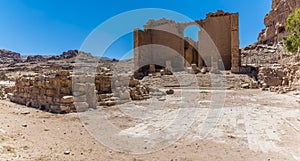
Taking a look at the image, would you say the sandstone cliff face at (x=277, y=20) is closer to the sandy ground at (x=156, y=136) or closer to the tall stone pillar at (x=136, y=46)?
the tall stone pillar at (x=136, y=46)

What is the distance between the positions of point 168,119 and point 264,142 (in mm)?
3092

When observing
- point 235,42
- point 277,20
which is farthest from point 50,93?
point 277,20

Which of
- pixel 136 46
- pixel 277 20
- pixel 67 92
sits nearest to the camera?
pixel 67 92

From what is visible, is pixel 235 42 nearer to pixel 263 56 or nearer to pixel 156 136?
pixel 263 56

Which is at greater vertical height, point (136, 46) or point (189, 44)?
point (189, 44)

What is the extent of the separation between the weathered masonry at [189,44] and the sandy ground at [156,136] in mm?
15687

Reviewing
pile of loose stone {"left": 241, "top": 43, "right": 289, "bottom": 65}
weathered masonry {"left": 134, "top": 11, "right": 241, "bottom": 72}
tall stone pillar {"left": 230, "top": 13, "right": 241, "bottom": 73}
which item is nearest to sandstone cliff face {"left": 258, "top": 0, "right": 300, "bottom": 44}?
pile of loose stone {"left": 241, "top": 43, "right": 289, "bottom": 65}

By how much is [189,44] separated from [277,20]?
2712 cm

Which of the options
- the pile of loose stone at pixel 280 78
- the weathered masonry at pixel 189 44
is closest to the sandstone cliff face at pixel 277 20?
the weathered masonry at pixel 189 44

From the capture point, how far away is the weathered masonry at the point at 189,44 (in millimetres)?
22266

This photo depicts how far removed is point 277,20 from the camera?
4262 centimetres

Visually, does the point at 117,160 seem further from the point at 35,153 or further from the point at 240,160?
the point at 240,160

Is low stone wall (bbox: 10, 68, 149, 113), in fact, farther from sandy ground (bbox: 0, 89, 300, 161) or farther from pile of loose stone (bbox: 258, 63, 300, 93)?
pile of loose stone (bbox: 258, 63, 300, 93)

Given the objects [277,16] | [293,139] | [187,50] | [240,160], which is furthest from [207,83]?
[277,16]
